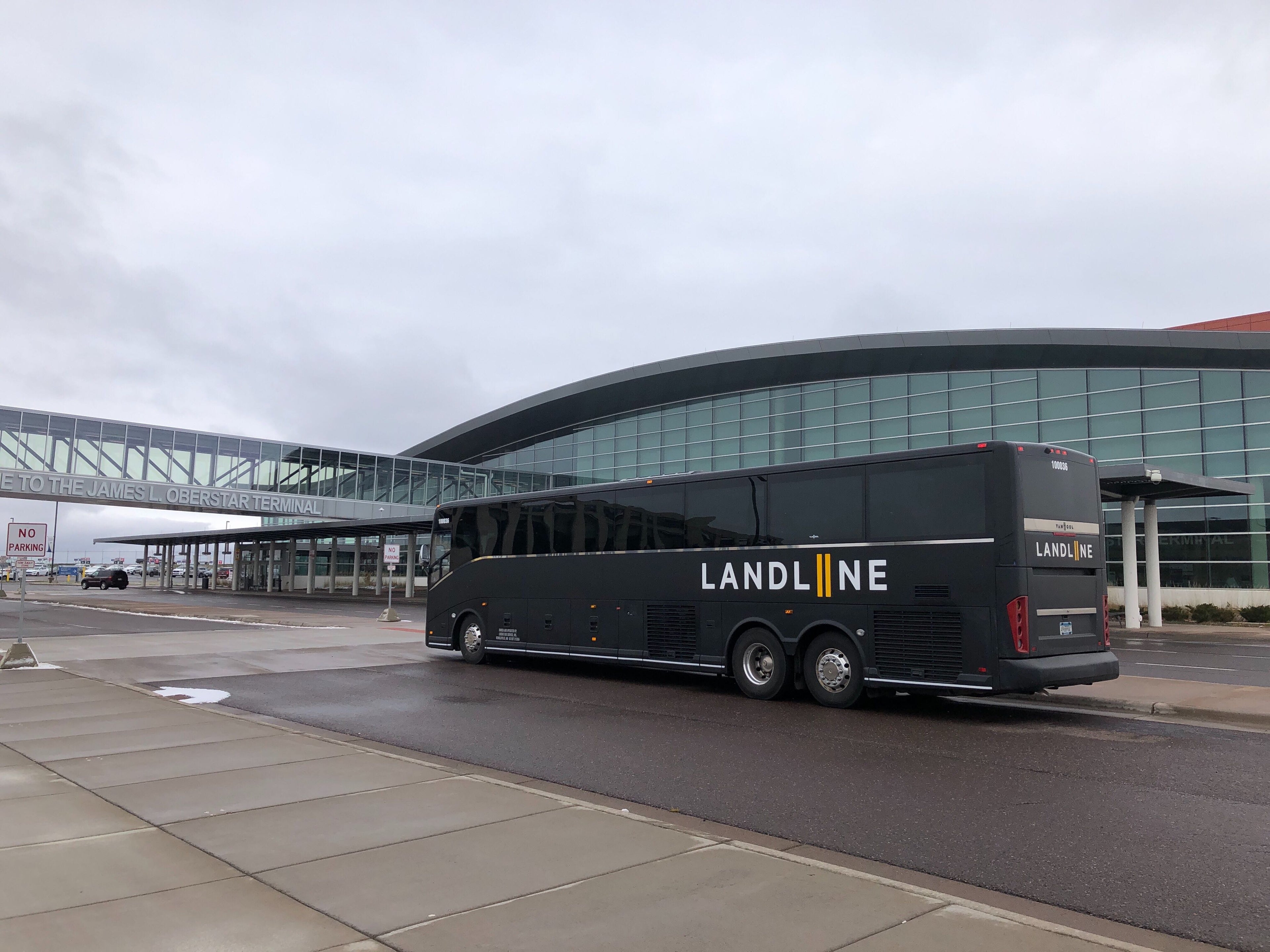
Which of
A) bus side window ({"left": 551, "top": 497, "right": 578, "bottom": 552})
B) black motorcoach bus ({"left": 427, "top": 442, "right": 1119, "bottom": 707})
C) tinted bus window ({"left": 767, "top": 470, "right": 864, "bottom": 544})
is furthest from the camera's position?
bus side window ({"left": 551, "top": 497, "right": 578, "bottom": 552})

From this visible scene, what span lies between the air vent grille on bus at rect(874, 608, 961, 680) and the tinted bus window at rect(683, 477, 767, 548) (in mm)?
2464

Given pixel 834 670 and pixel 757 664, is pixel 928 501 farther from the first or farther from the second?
pixel 757 664

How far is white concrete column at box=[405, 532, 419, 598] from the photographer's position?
56.0 metres

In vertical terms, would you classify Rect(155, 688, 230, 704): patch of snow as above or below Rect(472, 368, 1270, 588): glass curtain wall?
below

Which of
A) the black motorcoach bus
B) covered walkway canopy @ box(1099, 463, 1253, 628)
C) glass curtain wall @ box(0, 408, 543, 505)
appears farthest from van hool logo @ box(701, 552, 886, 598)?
glass curtain wall @ box(0, 408, 543, 505)

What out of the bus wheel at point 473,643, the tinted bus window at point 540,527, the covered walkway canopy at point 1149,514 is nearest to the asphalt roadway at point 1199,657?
the covered walkway canopy at point 1149,514

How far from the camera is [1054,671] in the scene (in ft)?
35.7

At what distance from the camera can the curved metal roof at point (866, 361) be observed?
118 feet

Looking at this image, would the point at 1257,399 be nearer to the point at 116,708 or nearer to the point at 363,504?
the point at 116,708

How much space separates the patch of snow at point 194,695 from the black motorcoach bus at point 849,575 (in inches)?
218

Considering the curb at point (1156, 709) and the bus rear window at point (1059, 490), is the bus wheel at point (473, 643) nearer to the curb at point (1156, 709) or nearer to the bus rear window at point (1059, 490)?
the curb at point (1156, 709)

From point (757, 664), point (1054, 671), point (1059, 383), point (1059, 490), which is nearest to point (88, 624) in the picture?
point (757, 664)

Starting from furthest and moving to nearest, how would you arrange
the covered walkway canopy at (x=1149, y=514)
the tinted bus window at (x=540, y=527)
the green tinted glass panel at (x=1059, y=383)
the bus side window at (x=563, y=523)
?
the green tinted glass panel at (x=1059, y=383)
the covered walkway canopy at (x=1149, y=514)
the tinted bus window at (x=540, y=527)
the bus side window at (x=563, y=523)

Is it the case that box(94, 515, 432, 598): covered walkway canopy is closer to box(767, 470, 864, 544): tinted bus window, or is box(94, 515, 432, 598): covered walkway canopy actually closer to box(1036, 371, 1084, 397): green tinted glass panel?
box(1036, 371, 1084, 397): green tinted glass panel
